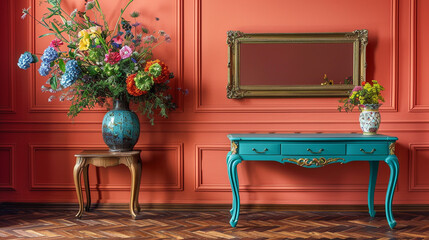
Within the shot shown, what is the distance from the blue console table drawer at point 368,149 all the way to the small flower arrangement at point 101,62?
5.18ft

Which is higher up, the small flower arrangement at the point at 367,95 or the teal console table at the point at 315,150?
the small flower arrangement at the point at 367,95

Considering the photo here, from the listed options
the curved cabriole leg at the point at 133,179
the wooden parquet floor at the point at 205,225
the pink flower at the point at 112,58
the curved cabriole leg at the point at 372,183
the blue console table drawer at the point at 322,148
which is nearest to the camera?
the wooden parquet floor at the point at 205,225

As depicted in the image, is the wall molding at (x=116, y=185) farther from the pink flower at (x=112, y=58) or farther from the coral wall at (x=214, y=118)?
the pink flower at (x=112, y=58)

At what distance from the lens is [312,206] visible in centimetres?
356

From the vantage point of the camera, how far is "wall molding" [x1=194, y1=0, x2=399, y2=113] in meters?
3.54

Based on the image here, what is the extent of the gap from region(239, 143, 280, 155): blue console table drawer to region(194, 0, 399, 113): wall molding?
0.64 meters

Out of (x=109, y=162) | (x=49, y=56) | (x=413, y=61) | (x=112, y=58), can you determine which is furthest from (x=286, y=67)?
(x=49, y=56)

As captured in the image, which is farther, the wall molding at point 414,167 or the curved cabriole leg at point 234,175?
the wall molding at point 414,167

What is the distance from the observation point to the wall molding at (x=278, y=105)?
11.6 feet

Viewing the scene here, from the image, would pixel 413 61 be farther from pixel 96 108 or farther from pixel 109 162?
pixel 96 108

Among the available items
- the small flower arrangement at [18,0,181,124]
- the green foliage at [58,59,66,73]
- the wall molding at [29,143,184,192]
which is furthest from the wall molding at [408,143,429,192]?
the green foliage at [58,59,66,73]

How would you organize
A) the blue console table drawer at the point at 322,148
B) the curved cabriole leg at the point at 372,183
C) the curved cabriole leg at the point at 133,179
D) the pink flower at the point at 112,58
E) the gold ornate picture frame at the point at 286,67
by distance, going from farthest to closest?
1. the gold ornate picture frame at the point at 286,67
2. the curved cabriole leg at the point at 372,183
3. the curved cabriole leg at the point at 133,179
4. the pink flower at the point at 112,58
5. the blue console table drawer at the point at 322,148

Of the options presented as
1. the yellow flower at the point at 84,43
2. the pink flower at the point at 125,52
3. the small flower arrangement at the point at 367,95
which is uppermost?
the yellow flower at the point at 84,43

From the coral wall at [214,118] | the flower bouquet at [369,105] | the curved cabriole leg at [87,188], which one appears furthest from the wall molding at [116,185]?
the flower bouquet at [369,105]
